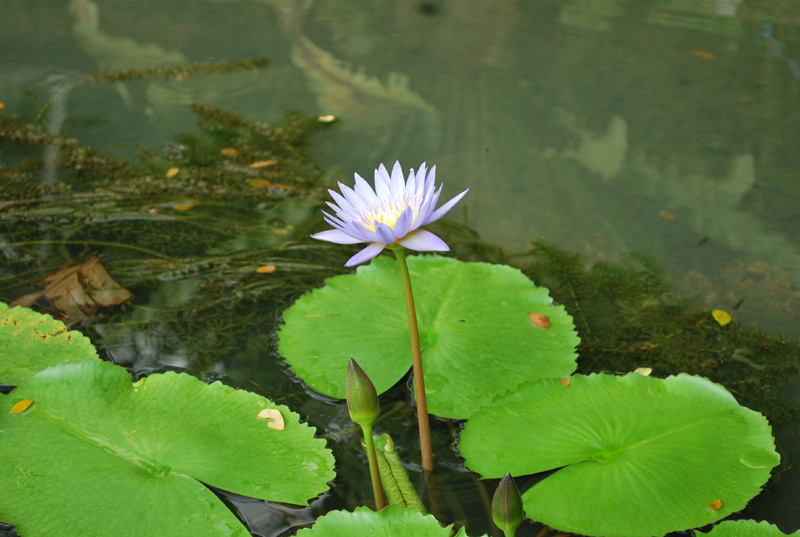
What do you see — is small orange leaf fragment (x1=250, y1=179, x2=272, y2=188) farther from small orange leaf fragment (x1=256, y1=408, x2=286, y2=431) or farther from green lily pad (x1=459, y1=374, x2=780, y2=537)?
green lily pad (x1=459, y1=374, x2=780, y2=537)

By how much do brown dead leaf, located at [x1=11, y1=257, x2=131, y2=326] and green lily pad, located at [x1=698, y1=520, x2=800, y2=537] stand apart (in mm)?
1527

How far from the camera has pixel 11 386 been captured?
1.40 meters

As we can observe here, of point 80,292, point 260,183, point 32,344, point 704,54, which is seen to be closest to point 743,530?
point 32,344

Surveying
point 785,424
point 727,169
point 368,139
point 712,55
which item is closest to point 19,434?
point 785,424

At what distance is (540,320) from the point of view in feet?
4.98

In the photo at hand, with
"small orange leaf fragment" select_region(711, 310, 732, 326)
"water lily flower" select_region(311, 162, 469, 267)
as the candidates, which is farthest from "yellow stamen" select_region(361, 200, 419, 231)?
"small orange leaf fragment" select_region(711, 310, 732, 326)

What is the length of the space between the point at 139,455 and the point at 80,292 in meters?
0.77

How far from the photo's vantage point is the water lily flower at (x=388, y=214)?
3.10 ft

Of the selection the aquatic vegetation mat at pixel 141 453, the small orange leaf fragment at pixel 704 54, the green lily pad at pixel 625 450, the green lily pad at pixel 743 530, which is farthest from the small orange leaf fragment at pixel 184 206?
the small orange leaf fragment at pixel 704 54

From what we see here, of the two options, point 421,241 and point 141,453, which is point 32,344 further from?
point 421,241

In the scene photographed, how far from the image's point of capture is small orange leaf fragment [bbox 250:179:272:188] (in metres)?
2.29

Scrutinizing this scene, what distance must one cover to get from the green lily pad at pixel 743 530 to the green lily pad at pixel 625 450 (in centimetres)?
5

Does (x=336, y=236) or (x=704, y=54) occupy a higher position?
(x=336, y=236)

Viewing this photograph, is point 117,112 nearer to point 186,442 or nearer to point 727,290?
point 186,442
